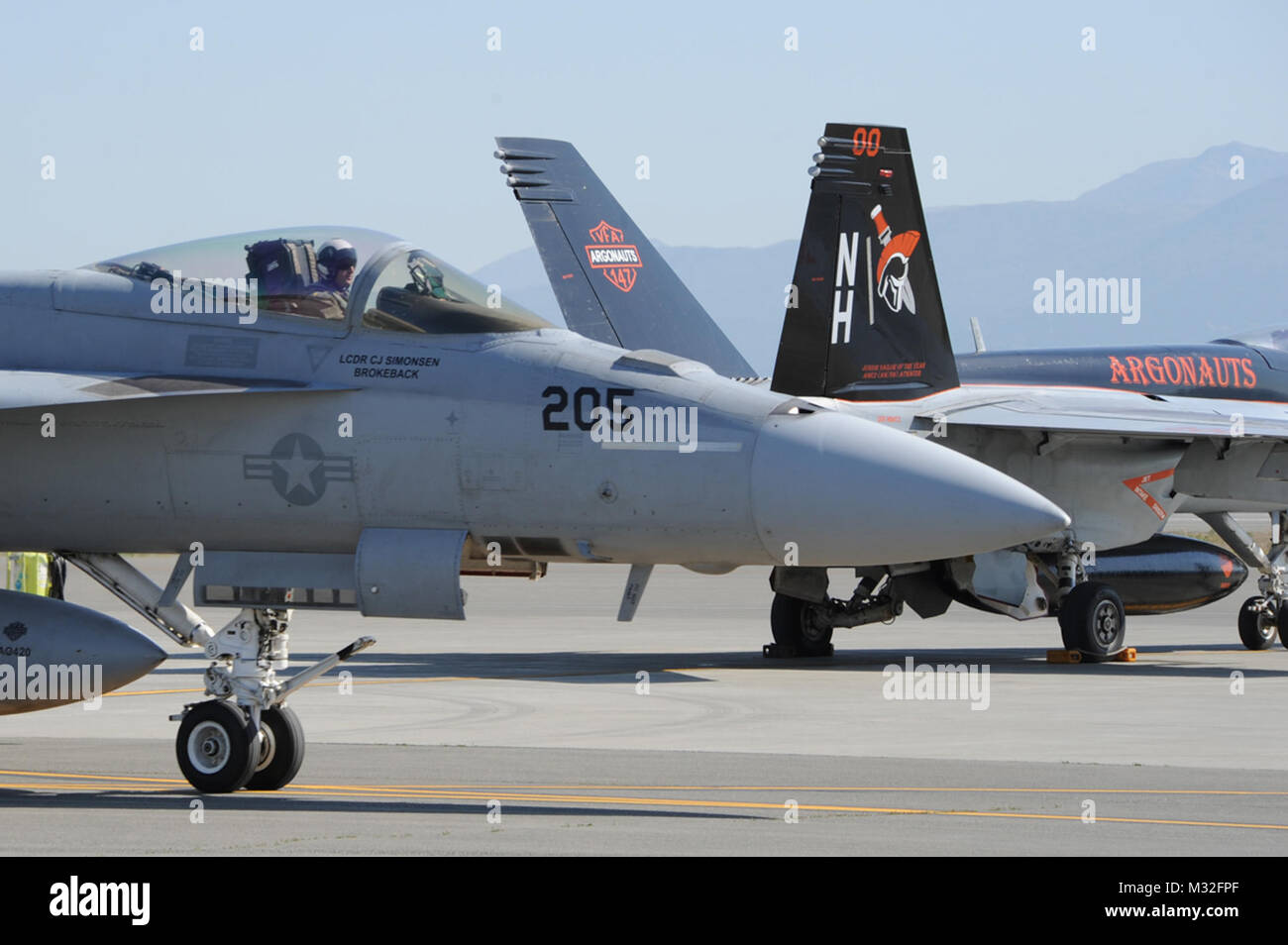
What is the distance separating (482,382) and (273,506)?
1.30m

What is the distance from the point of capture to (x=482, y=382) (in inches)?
367

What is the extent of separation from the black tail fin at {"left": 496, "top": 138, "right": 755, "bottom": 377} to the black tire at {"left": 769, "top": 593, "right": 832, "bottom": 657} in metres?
5.04

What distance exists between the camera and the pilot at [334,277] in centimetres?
969

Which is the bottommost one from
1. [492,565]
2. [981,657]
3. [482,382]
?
[981,657]

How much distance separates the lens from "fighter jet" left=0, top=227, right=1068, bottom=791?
29.1 ft

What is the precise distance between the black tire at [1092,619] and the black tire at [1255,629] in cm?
459

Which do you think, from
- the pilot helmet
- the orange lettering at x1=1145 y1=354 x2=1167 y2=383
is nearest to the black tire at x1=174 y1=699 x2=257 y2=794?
the pilot helmet
